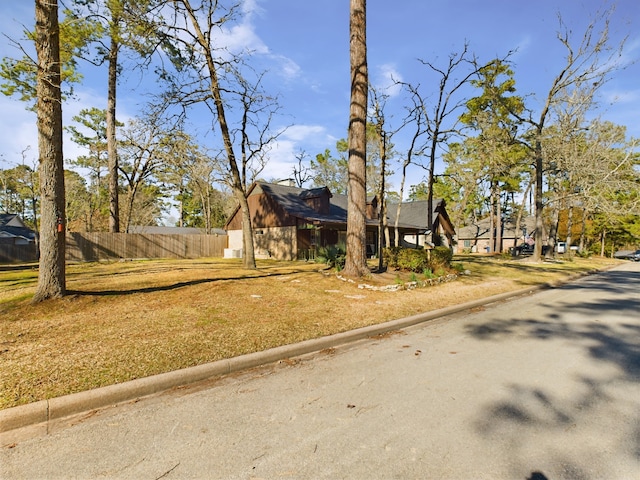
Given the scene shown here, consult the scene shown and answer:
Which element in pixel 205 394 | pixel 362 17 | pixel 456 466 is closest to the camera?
pixel 456 466

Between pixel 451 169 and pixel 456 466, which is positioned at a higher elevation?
pixel 451 169

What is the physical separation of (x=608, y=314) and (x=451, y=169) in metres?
25.4

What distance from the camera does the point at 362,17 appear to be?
10383 mm

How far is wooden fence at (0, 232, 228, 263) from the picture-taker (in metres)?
20.7

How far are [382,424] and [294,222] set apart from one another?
65.2 ft

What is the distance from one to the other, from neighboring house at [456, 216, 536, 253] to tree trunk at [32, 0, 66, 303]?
151 feet

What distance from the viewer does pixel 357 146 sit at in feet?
34.7

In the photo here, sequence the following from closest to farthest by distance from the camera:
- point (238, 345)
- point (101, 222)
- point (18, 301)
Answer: point (238, 345) < point (18, 301) < point (101, 222)

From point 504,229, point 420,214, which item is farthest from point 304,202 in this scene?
point 504,229

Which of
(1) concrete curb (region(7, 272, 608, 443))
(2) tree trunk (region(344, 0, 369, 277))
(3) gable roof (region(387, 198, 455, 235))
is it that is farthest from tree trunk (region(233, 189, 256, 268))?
(3) gable roof (region(387, 198, 455, 235))

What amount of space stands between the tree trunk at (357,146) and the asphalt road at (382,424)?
586cm

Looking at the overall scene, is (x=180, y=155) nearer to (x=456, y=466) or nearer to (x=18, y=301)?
(x=18, y=301)

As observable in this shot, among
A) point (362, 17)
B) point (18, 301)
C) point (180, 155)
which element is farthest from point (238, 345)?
point (180, 155)

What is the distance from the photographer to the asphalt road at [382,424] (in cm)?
234
